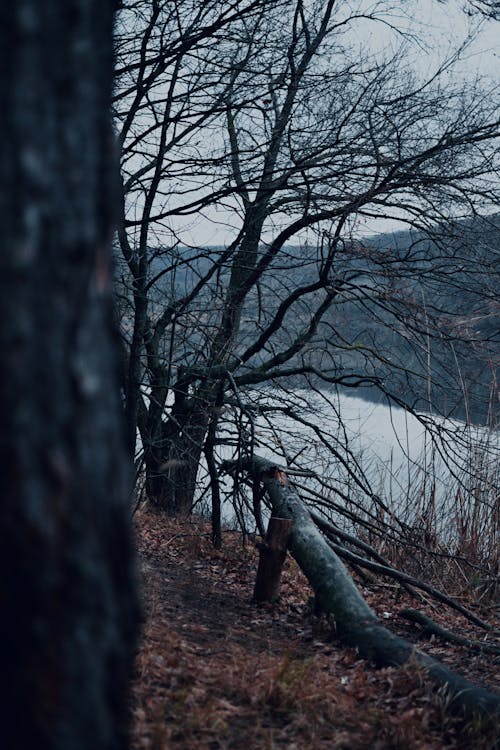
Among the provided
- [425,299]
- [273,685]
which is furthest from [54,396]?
[425,299]

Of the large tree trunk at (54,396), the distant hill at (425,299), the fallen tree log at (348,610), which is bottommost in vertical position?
the fallen tree log at (348,610)

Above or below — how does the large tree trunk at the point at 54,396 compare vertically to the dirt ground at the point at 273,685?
above

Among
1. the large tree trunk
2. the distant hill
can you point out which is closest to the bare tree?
the distant hill

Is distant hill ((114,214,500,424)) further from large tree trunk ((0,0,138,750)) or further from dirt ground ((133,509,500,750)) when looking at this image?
large tree trunk ((0,0,138,750))

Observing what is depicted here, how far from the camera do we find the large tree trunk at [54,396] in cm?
137

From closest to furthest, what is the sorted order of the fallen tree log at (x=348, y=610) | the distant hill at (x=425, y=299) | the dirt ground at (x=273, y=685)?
the dirt ground at (x=273, y=685), the fallen tree log at (x=348, y=610), the distant hill at (x=425, y=299)

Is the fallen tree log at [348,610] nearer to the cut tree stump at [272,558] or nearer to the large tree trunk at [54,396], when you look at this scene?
the cut tree stump at [272,558]

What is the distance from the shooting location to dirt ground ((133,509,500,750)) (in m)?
2.98

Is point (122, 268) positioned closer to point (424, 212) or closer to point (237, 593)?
point (424, 212)

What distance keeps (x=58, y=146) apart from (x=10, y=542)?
741 millimetres

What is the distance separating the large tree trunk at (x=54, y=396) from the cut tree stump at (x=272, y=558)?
3.68 meters

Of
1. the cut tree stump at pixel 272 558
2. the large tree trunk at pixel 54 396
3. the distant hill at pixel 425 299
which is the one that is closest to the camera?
the large tree trunk at pixel 54 396

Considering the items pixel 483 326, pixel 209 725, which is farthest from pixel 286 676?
pixel 483 326

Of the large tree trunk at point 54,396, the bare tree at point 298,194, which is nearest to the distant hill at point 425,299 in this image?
the bare tree at point 298,194
